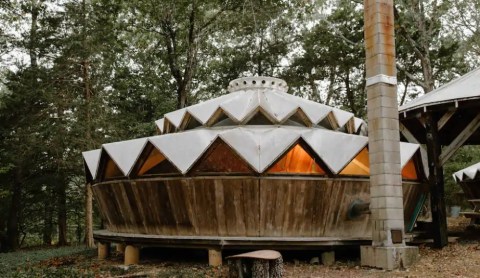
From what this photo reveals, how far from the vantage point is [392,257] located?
7891 millimetres

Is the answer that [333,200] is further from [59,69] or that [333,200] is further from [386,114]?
[59,69]

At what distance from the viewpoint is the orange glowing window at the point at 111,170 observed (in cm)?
1087

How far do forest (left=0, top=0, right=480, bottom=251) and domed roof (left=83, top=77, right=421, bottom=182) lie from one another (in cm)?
371

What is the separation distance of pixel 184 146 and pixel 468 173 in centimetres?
1527

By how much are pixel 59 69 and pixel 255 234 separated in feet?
40.9

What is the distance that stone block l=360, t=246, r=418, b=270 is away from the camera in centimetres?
788

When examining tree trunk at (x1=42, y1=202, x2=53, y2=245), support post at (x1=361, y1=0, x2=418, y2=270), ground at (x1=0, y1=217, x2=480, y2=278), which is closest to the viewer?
ground at (x1=0, y1=217, x2=480, y2=278)

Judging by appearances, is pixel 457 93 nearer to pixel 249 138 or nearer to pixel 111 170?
pixel 249 138

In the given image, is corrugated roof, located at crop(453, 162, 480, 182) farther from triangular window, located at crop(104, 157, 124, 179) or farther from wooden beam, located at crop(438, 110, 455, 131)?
triangular window, located at crop(104, 157, 124, 179)

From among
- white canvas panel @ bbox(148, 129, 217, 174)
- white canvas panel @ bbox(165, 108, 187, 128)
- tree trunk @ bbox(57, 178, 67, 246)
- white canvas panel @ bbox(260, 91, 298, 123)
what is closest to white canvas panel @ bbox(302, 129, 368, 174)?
white canvas panel @ bbox(260, 91, 298, 123)

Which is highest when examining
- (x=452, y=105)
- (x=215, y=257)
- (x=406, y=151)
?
(x=452, y=105)

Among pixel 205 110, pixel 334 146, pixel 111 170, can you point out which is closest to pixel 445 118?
pixel 334 146

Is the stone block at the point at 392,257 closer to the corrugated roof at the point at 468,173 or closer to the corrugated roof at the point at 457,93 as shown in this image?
the corrugated roof at the point at 457,93

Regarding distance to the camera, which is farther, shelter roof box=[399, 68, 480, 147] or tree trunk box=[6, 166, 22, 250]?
tree trunk box=[6, 166, 22, 250]
